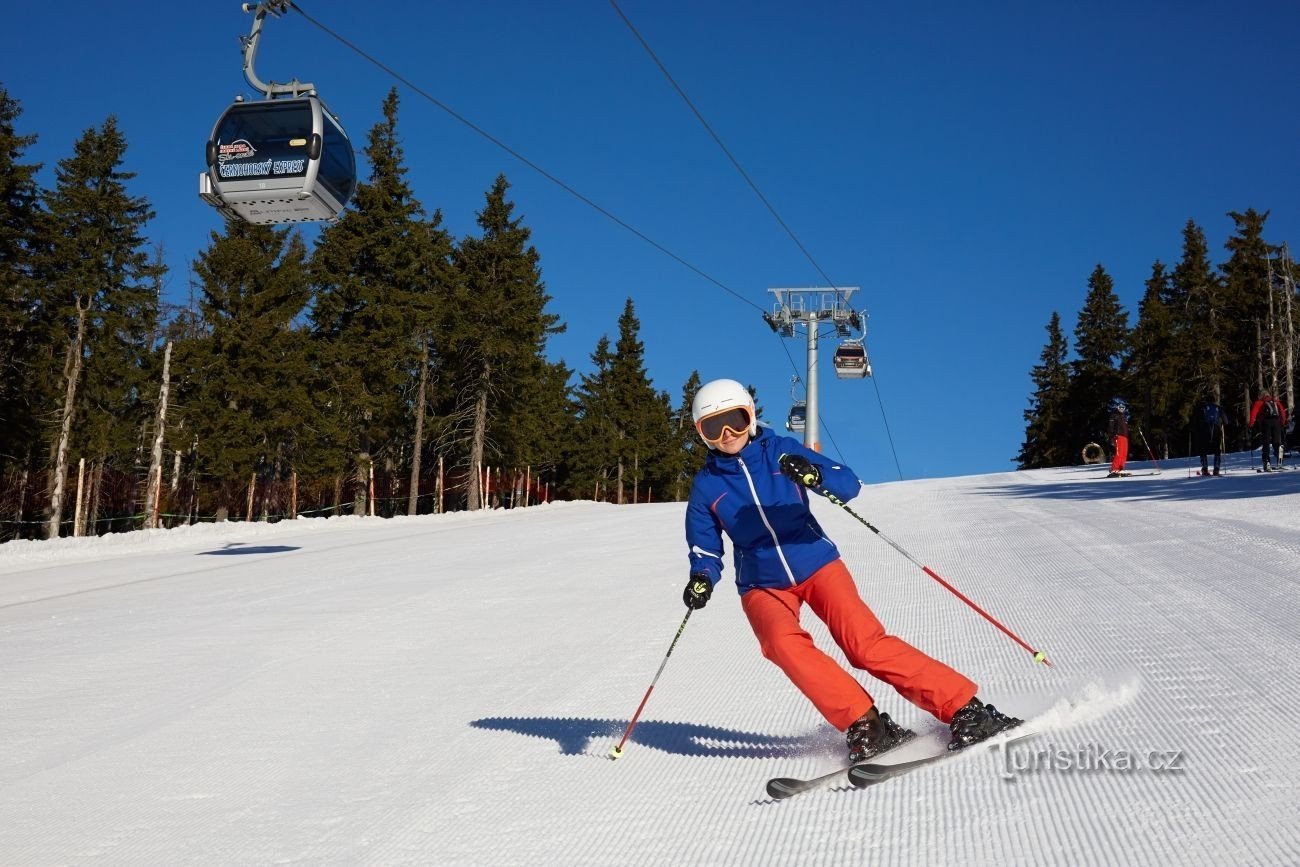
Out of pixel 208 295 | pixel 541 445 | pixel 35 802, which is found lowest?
pixel 35 802

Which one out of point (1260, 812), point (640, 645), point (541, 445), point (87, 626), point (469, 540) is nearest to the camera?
point (1260, 812)

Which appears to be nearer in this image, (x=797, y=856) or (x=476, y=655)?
(x=797, y=856)

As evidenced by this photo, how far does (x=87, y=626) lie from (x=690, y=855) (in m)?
7.20

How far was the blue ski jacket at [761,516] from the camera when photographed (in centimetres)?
399

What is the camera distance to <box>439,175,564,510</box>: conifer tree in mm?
44188

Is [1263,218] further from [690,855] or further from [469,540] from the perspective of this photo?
[690,855]

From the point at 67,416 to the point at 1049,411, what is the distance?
68.2 metres

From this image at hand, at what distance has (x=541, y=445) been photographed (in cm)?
5100

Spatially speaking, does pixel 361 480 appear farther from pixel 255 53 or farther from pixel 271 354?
pixel 255 53

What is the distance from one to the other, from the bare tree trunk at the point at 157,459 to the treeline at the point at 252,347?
93mm

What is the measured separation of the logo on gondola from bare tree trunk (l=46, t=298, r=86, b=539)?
24991mm

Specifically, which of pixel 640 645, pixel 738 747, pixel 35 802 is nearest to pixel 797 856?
pixel 738 747

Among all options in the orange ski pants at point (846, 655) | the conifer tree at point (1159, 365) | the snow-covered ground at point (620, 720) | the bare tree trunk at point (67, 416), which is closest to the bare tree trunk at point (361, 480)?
the bare tree trunk at point (67, 416)

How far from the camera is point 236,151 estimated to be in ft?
42.0
